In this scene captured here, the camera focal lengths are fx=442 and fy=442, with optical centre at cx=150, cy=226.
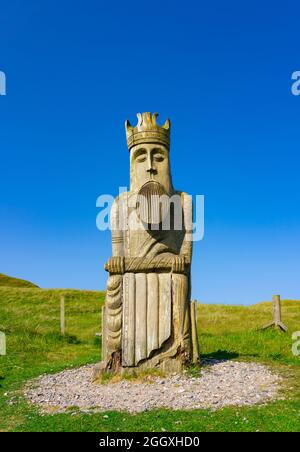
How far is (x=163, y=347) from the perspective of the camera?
1102cm

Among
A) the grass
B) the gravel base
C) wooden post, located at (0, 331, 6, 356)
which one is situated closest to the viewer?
the grass

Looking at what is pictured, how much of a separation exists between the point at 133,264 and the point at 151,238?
0.89m

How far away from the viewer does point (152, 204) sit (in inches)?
457

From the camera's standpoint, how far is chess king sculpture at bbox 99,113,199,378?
11000mm

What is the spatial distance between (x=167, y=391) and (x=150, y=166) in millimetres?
5652

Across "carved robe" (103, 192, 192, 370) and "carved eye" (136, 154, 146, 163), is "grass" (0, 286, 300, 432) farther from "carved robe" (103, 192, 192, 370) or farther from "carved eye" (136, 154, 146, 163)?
"carved eye" (136, 154, 146, 163)

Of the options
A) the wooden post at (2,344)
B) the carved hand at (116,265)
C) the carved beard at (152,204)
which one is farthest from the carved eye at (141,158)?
the wooden post at (2,344)

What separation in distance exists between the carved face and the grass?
19.4ft

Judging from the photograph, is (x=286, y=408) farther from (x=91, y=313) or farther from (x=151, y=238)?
(x=91, y=313)

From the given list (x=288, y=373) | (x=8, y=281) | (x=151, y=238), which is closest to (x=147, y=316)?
(x=151, y=238)

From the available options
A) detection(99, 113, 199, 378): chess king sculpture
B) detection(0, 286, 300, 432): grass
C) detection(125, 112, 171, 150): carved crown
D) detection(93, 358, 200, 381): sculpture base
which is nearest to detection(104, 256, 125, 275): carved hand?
detection(99, 113, 199, 378): chess king sculpture

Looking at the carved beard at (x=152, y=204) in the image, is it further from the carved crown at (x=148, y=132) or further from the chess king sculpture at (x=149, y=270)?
the carved crown at (x=148, y=132)

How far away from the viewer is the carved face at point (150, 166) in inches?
468

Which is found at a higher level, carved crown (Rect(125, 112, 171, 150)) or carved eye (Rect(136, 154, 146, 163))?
carved crown (Rect(125, 112, 171, 150))
